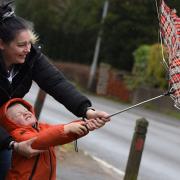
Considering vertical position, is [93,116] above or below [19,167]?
above

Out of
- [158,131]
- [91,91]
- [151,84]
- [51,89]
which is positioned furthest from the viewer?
[91,91]

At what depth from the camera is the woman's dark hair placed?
3963mm

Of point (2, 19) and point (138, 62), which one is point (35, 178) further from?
point (138, 62)

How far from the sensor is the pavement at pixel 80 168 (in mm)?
9508

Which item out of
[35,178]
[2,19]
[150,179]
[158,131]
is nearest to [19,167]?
[35,178]

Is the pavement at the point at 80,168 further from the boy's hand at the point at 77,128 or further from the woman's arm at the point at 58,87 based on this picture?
the boy's hand at the point at 77,128

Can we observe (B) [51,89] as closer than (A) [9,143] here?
No

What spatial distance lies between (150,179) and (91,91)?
1203 inches

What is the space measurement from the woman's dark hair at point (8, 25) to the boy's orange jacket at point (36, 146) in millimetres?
350

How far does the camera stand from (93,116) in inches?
152

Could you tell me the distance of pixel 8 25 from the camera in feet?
13.1

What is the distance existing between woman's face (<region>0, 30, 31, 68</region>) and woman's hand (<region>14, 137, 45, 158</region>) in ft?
1.58

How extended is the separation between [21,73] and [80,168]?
6249 millimetres

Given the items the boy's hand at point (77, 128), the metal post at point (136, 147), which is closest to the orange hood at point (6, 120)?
the boy's hand at point (77, 128)
